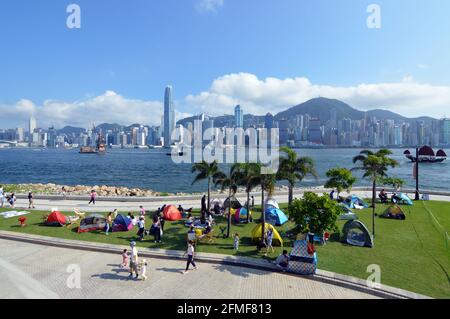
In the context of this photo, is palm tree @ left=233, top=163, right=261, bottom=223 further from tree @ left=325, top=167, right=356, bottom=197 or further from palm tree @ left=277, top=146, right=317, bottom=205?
tree @ left=325, top=167, right=356, bottom=197

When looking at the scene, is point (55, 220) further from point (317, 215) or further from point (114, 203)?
point (317, 215)

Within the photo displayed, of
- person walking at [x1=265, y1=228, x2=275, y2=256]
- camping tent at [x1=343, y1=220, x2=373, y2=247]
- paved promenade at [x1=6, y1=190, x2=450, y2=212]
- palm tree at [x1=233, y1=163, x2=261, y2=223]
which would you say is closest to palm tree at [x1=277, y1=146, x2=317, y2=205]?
palm tree at [x1=233, y1=163, x2=261, y2=223]

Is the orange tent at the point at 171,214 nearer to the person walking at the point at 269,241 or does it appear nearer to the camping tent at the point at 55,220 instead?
the camping tent at the point at 55,220

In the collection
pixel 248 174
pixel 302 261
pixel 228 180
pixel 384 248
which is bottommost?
pixel 384 248

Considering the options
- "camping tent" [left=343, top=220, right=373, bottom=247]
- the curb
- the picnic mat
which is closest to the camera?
the curb

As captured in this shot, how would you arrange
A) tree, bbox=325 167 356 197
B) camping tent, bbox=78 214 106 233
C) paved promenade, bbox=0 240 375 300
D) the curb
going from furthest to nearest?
tree, bbox=325 167 356 197
camping tent, bbox=78 214 106 233
the curb
paved promenade, bbox=0 240 375 300

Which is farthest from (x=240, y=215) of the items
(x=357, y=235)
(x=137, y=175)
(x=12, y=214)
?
(x=137, y=175)

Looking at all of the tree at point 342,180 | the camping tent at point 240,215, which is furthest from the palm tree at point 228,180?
the tree at point 342,180
